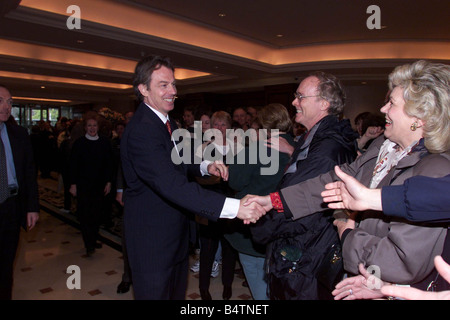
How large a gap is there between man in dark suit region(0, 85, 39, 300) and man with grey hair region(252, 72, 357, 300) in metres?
1.93

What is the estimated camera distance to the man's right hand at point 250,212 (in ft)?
6.23

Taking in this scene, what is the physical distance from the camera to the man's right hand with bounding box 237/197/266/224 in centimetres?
190

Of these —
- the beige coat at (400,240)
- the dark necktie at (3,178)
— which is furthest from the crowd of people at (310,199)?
the dark necktie at (3,178)

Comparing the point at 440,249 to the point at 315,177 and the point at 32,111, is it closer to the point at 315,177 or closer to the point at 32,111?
the point at 315,177

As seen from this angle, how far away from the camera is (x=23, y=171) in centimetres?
272

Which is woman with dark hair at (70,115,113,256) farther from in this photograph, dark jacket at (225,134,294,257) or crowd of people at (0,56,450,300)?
dark jacket at (225,134,294,257)

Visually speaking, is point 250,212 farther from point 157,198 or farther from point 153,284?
point 153,284

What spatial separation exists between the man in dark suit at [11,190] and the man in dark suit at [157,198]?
1181 millimetres

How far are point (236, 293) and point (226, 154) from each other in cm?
145

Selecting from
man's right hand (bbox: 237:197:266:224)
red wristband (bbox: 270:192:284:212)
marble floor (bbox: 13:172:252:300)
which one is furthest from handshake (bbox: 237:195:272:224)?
marble floor (bbox: 13:172:252:300)

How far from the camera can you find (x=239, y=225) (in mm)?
2596

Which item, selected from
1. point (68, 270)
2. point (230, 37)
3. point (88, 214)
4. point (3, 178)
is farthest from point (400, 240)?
point (230, 37)

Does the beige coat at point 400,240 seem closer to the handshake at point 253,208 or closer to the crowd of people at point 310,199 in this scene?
the crowd of people at point 310,199

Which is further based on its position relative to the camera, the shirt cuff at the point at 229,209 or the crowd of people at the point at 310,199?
the shirt cuff at the point at 229,209
